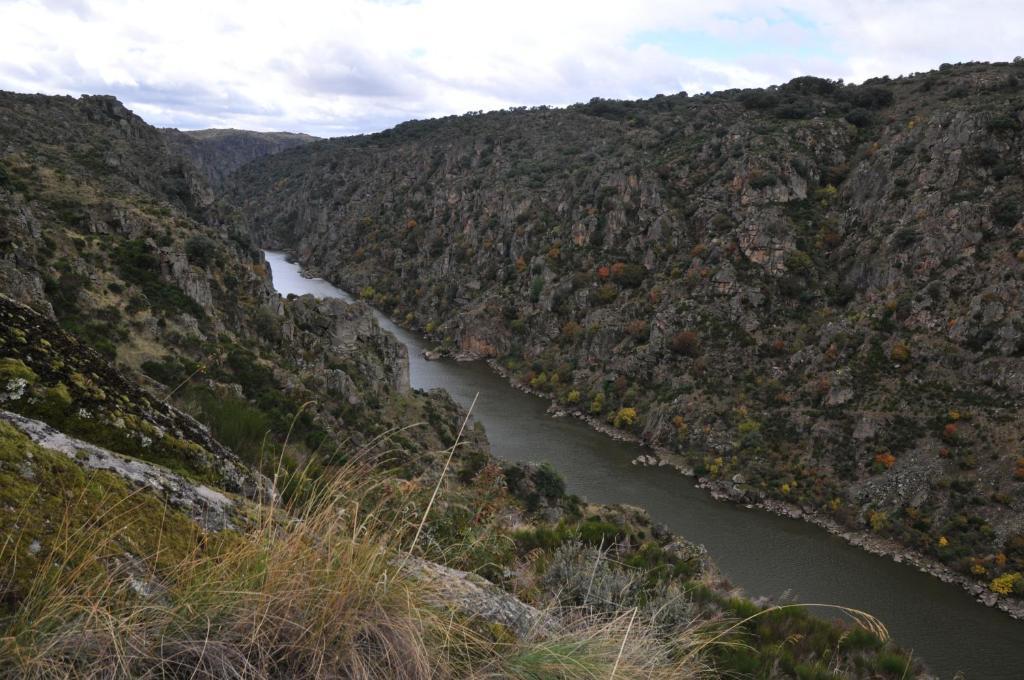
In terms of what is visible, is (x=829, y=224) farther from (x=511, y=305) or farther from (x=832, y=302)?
(x=511, y=305)

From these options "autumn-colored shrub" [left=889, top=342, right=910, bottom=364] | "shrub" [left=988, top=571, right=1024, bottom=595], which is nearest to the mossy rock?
"shrub" [left=988, top=571, right=1024, bottom=595]

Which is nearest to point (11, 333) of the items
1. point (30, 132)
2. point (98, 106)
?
point (30, 132)

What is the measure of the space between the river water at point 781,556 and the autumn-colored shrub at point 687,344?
9199 mm

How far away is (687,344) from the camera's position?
4822 cm

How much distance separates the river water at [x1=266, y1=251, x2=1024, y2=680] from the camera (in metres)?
24.8

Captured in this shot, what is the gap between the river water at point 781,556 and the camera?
24.8m

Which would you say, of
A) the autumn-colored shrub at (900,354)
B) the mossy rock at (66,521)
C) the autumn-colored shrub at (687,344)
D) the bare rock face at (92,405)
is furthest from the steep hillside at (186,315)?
the autumn-colored shrub at (900,354)

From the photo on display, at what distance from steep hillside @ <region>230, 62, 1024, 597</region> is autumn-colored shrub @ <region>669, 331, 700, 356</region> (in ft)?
0.61

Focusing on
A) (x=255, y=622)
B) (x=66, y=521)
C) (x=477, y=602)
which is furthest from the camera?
(x=477, y=602)

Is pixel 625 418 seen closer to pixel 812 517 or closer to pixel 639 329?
pixel 639 329

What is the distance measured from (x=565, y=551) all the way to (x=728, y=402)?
41468 mm

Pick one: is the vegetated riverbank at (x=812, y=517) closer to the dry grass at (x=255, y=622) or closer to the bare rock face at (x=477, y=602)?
the bare rock face at (x=477, y=602)

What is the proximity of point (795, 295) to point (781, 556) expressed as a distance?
24947 mm

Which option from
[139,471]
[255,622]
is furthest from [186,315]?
[255,622]
